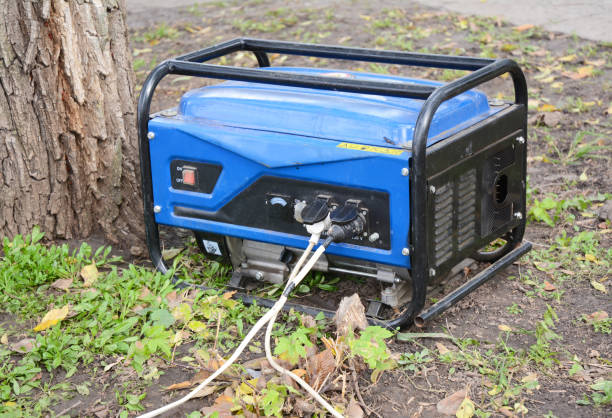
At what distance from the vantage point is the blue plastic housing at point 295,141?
2539mm

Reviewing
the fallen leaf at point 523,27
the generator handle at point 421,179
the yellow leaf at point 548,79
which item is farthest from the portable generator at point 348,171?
the fallen leaf at point 523,27

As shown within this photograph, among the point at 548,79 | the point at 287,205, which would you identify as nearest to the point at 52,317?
the point at 287,205

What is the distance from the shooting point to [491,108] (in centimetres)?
291

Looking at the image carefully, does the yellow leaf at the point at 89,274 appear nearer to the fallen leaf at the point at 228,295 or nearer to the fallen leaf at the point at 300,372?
the fallen leaf at the point at 228,295

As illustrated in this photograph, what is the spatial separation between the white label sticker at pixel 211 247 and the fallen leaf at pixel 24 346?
0.72 meters

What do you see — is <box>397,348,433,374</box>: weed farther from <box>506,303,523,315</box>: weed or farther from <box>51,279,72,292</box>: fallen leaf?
<box>51,279,72,292</box>: fallen leaf

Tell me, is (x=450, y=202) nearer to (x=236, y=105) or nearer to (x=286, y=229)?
(x=286, y=229)

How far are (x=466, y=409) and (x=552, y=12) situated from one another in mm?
4727

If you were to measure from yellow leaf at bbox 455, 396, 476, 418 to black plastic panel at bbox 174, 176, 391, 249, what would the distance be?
0.55 metres

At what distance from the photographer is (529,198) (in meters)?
3.74

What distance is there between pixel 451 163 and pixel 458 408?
764 millimetres

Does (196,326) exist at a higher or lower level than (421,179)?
lower

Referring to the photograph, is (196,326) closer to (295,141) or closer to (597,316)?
(295,141)

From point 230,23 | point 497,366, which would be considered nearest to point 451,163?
point 497,366
